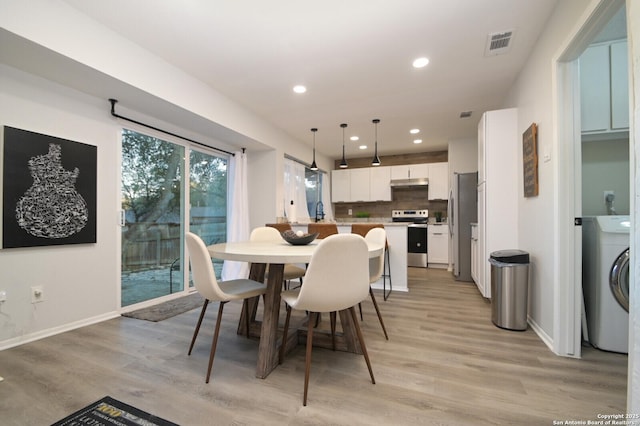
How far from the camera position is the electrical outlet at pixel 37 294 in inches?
91.3

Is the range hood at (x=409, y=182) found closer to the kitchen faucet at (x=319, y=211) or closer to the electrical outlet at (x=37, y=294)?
the kitchen faucet at (x=319, y=211)

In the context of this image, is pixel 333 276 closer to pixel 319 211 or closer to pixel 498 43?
pixel 498 43

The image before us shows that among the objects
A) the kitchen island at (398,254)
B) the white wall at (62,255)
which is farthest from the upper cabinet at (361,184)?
the white wall at (62,255)

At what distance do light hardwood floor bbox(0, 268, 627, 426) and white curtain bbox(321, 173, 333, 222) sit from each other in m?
4.41

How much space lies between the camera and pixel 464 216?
174 inches

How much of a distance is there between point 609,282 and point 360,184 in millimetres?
4975

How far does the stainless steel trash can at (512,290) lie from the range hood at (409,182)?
3.68 m

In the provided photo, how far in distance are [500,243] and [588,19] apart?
81.0 inches

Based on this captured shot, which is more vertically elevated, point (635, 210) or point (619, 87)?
point (619, 87)

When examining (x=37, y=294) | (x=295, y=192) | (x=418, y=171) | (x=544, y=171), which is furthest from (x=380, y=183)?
(x=37, y=294)

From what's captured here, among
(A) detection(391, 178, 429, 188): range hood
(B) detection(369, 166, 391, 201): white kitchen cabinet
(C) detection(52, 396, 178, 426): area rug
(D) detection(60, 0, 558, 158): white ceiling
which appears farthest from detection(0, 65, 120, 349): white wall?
(A) detection(391, 178, 429, 188): range hood

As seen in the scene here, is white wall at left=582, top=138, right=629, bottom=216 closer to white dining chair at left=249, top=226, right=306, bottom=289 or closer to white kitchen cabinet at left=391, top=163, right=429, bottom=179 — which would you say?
white dining chair at left=249, top=226, right=306, bottom=289

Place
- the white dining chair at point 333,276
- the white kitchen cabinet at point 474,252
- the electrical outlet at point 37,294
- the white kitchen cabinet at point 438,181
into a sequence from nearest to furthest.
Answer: the white dining chair at point 333,276 < the electrical outlet at point 37,294 < the white kitchen cabinet at point 474,252 < the white kitchen cabinet at point 438,181

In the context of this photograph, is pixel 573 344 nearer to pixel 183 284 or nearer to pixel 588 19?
pixel 588 19
